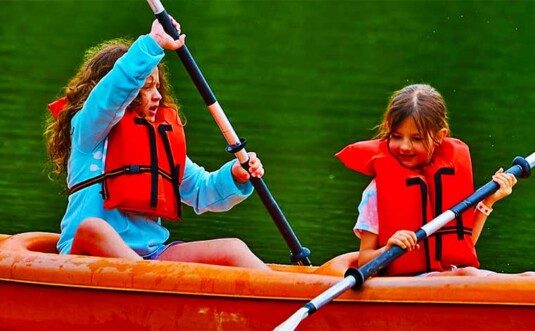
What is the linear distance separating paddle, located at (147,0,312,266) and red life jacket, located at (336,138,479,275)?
0.51 metres

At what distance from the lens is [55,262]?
4.41 meters

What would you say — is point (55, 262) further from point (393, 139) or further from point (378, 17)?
point (378, 17)

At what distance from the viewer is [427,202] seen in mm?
4406

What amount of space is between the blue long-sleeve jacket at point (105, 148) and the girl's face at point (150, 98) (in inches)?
6.2

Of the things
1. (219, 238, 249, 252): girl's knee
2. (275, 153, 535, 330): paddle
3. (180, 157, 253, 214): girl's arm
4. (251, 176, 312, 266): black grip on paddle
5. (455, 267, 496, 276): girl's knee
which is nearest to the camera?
(275, 153, 535, 330): paddle

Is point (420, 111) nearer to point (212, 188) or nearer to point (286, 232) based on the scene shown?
point (212, 188)

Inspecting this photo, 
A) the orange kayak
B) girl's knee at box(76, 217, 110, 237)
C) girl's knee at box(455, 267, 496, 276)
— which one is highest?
girl's knee at box(76, 217, 110, 237)

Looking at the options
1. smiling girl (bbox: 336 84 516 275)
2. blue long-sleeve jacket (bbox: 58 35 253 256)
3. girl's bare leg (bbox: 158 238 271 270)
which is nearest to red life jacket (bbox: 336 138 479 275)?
smiling girl (bbox: 336 84 516 275)

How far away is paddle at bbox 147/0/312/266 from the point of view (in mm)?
4500

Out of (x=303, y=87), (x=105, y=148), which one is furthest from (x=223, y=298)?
(x=303, y=87)

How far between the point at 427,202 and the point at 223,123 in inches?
30.4

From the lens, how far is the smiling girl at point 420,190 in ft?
14.2

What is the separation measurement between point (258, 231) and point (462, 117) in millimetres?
3228

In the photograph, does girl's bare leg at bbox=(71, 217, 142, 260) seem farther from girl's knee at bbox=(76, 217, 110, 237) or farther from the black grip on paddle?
the black grip on paddle
